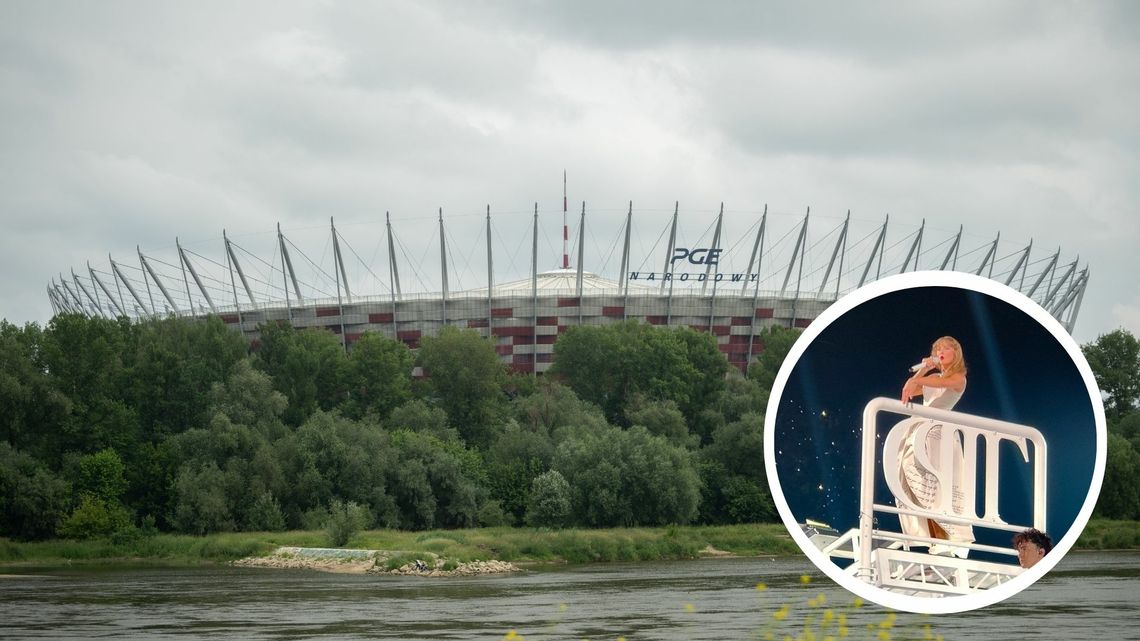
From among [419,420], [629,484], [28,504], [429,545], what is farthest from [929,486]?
[419,420]

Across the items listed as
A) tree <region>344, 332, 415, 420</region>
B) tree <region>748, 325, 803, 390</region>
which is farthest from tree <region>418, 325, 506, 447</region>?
tree <region>748, 325, 803, 390</region>

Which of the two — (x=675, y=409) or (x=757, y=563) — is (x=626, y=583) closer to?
(x=757, y=563)

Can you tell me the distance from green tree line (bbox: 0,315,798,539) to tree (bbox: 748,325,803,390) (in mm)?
5388

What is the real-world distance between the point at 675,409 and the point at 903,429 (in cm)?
7284

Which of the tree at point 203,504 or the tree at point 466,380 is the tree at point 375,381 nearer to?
the tree at point 466,380

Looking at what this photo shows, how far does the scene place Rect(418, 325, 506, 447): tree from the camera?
261 feet

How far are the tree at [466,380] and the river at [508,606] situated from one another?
1288 inches

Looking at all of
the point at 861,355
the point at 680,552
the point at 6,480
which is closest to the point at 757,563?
the point at 680,552

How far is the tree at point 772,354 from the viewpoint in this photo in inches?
3329

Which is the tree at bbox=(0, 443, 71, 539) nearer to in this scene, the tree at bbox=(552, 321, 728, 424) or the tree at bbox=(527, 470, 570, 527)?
the tree at bbox=(527, 470, 570, 527)

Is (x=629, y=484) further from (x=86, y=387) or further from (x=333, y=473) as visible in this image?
(x=86, y=387)

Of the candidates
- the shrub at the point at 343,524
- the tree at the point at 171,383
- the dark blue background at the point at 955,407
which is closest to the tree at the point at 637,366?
the tree at the point at 171,383

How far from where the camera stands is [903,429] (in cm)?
583

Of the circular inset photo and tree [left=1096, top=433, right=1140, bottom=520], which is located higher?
the circular inset photo
